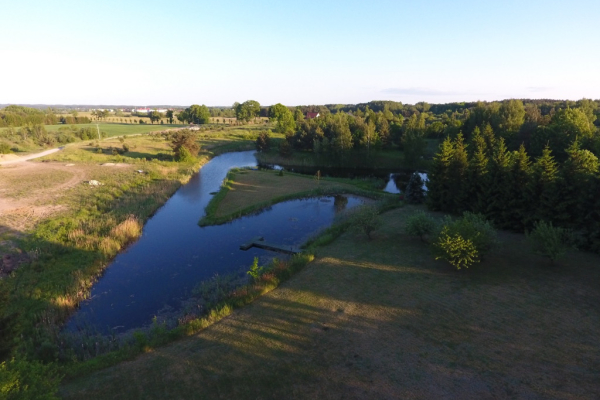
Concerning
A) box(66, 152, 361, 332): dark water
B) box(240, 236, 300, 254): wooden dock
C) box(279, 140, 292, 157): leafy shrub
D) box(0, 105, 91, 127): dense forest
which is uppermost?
box(0, 105, 91, 127): dense forest

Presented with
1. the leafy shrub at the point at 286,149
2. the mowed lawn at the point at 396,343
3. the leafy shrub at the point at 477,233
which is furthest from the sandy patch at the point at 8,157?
the leafy shrub at the point at 477,233

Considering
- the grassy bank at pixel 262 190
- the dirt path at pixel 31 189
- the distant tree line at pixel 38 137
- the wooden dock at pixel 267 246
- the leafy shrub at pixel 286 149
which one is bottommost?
the wooden dock at pixel 267 246

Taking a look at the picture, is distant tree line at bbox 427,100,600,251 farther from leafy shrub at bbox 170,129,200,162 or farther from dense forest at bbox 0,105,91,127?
dense forest at bbox 0,105,91,127

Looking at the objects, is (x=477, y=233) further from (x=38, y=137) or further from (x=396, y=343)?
(x=38, y=137)

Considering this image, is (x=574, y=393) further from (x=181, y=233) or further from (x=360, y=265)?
(x=181, y=233)

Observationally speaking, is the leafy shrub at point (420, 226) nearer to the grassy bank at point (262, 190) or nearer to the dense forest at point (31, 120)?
the grassy bank at point (262, 190)

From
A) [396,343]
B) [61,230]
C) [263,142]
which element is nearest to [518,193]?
[396,343]

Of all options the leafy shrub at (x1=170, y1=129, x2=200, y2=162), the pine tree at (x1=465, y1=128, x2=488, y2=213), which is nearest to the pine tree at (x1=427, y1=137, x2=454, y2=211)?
the pine tree at (x1=465, y1=128, x2=488, y2=213)
